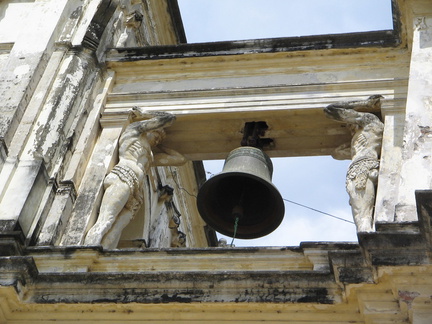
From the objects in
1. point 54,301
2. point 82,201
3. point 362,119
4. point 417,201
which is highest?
point 362,119

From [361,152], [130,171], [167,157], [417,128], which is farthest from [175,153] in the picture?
[417,128]

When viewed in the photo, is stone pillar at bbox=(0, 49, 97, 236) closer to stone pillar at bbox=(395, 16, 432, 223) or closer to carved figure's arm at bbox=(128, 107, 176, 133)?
carved figure's arm at bbox=(128, 107, 176, 133)

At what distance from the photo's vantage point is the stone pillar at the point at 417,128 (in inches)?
324

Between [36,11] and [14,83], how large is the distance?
1293 millimetres

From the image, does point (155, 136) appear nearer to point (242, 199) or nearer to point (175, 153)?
point (175, 153)

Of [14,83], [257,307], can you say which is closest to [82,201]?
[14,83]

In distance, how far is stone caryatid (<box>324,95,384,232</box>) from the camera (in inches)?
360

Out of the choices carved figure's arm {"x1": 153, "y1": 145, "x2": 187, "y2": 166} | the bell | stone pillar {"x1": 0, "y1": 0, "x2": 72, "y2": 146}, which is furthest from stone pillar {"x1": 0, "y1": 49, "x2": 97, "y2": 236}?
the bell

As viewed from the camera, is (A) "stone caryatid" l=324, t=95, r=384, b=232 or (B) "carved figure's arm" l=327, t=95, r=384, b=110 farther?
(B) "carved figure's arm" l=327, t=95, r=384, b=110

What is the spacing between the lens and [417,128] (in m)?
8.80

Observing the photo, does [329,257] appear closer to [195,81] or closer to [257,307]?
[257,307]

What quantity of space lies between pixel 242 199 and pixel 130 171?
1036 mm

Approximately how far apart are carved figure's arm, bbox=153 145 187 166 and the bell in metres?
0.85

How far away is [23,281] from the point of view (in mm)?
8289
